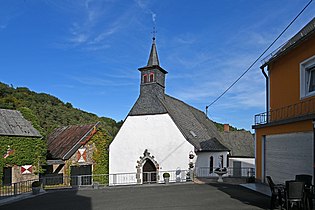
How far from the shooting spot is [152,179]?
77.8ft

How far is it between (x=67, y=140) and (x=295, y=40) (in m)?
20.6

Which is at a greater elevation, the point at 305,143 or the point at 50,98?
the point at 50,98

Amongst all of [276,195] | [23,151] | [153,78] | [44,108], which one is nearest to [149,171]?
[153,78]

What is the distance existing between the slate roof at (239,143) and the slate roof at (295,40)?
15.7 meters

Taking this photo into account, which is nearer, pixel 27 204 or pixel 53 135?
pixel 27 204

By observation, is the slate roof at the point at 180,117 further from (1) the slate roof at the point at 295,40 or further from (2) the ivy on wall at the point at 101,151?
(1) the slate roof at the point at 295,40

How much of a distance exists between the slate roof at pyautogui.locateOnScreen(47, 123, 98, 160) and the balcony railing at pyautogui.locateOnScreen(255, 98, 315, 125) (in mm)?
15951

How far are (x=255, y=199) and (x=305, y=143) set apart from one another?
8.76 ft

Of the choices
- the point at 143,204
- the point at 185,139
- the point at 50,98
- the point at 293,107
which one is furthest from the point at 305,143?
the point at 50,98

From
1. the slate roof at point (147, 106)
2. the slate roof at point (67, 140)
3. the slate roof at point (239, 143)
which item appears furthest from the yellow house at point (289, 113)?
the slate roof at point (67, 140)

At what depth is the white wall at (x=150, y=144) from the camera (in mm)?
22250

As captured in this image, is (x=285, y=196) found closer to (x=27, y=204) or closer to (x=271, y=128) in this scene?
(x=271, y=128)

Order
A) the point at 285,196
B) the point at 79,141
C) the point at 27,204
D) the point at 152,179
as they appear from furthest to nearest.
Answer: the point at 79,141 → the point at 152,179 → the point at 27,204 → the point at 285,196

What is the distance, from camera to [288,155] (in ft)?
37.8
